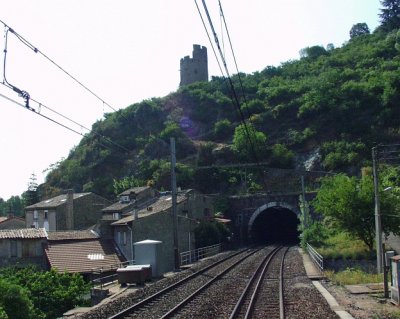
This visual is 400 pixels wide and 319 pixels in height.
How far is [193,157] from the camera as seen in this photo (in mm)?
79625

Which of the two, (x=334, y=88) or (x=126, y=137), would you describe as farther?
(x=126, y=137)

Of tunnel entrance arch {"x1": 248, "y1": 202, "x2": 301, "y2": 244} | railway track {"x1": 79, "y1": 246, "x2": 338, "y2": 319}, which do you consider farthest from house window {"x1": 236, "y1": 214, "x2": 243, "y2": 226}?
railway track {"x1": 79, "y1": 246, "x2": 338, "y2": 319}

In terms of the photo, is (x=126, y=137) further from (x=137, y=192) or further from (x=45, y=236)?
(x=45, y=236)

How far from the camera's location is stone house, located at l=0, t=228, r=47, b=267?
33.5 m

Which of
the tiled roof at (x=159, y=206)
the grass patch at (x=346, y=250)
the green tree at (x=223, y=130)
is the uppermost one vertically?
the green tree at (x=223, y=130)

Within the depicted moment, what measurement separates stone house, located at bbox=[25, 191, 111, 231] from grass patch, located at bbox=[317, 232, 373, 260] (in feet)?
92.8

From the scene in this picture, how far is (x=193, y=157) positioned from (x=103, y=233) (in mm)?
43082

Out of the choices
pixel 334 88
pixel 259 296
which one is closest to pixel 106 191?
pixel 334 88

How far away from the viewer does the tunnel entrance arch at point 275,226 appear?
6129cm

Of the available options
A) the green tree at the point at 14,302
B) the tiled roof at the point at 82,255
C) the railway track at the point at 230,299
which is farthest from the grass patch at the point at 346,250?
the green tree at the point at 14,302

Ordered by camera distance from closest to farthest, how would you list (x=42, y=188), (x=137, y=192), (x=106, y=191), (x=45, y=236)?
(x=45, y=236), (x=137, y=192), (x=106, y=191), (x=42, y=188)

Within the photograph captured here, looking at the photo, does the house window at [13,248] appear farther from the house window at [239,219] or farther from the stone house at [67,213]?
the house window at [239,219]

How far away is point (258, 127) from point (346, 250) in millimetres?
53733

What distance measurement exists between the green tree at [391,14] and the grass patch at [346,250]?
3152 inches
